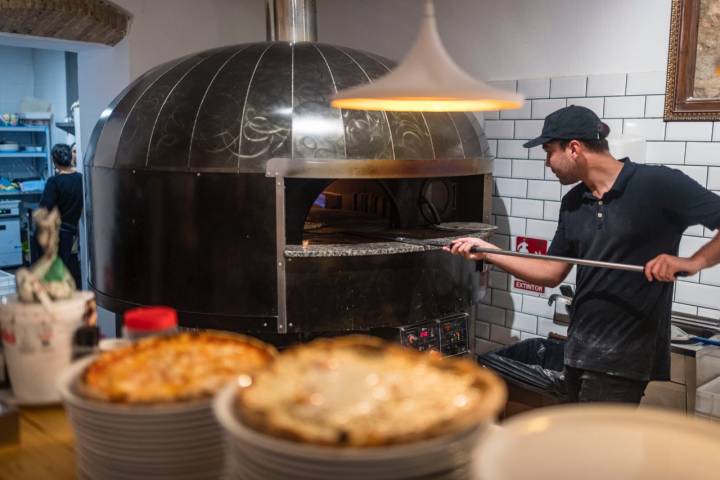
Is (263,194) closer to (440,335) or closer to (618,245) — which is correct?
(440,335)

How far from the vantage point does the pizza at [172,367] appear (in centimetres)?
94

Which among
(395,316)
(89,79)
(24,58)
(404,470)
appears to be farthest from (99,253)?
(24,58)

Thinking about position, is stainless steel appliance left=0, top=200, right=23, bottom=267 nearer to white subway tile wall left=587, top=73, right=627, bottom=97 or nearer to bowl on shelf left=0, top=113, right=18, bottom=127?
bowl on shelf left=0, top=113, right=18, bottom=127

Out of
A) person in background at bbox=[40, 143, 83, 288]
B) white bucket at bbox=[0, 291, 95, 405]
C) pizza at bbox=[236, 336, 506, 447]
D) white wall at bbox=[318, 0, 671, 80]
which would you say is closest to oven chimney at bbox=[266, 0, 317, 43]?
white wall at bbox=[318, 0, 671, 80]

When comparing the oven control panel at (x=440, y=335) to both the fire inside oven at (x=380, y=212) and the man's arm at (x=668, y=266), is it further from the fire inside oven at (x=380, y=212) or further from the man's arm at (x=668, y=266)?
the man's arm at (x=668, y=266)

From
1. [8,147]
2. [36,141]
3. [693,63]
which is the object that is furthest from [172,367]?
[36,141]

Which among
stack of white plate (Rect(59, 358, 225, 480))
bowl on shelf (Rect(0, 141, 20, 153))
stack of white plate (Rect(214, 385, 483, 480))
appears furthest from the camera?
bowl on shelf (Rect(0, 141, 20, 153))

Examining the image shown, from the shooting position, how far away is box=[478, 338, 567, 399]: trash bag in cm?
330

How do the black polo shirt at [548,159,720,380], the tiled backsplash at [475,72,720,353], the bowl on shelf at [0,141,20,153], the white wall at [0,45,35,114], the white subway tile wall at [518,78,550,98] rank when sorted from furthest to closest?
the white wall at [0,45,35,114], the bowl on shelf at [0,141,20,153], the white subway tile wall at [518,78,550,98], the tiled backsplash at [475,72,720,353], the black polo shirt at [548,159,720,380]

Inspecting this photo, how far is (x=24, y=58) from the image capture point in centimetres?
861

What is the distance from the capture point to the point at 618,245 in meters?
2.50

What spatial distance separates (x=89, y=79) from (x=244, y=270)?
2.34 m

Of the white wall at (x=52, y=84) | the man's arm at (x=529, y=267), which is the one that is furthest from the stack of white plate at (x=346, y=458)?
the white wall at (x=52, y=84)

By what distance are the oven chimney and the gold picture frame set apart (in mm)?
1688
